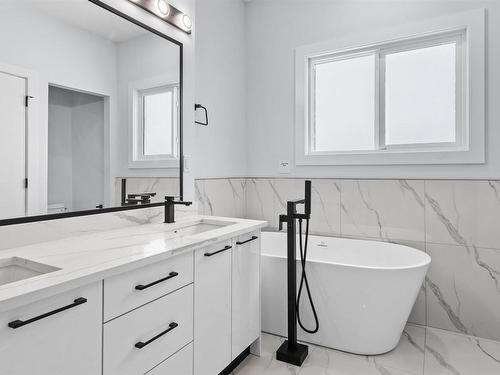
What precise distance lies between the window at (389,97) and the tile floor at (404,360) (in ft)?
4.68

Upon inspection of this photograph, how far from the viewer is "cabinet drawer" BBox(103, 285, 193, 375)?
1.11 meters

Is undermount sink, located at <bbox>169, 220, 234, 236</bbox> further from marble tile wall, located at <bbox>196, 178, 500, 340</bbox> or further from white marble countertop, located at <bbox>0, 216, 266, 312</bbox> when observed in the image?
marble tile wall, located at <bbox>196, 178, 500, 340</bbox>

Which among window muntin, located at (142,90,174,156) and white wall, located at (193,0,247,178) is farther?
white wall, located at (193,0,247,178)

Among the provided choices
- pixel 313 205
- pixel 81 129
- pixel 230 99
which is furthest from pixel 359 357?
pixel 230 99

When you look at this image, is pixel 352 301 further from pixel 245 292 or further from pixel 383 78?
pixel 383 78

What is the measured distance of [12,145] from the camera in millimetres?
1369

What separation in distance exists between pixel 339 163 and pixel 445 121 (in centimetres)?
86

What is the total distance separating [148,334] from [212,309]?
415mm

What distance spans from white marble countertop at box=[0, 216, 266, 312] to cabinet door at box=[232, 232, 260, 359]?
0.10 metres

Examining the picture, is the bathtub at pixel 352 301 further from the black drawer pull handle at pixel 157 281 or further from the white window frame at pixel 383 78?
the black drawer pull handle at pixel 157 281

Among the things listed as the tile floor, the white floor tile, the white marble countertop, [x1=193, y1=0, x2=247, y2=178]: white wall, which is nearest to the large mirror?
the white marble countertop

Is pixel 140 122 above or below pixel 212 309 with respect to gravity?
above

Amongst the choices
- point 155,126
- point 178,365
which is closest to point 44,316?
point 178,365

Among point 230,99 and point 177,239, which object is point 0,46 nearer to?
point 177,239
